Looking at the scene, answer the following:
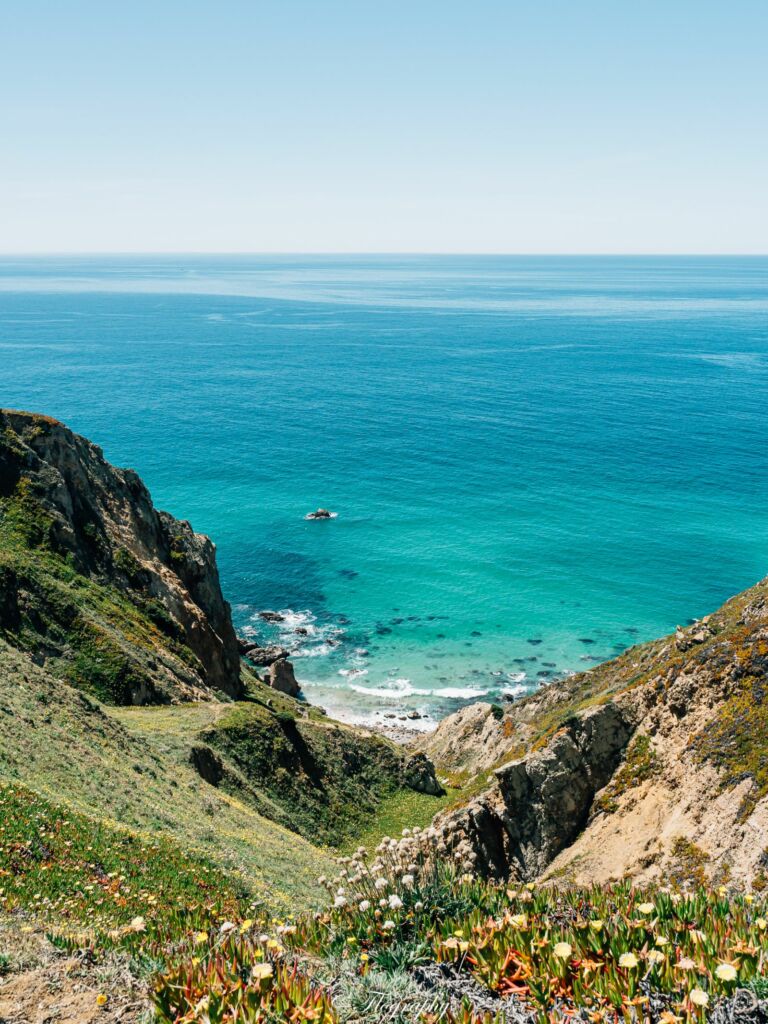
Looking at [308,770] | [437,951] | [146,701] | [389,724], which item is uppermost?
[437,951]

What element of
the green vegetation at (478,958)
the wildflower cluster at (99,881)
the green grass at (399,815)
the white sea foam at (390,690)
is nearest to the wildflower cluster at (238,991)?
the green vegetation at (478,958)

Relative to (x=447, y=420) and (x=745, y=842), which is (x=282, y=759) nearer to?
(x=745, y=842)

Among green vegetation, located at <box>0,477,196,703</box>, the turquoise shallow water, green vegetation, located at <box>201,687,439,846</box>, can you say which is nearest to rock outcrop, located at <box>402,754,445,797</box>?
green vegetation, located at <box>201,687,439,846</box>

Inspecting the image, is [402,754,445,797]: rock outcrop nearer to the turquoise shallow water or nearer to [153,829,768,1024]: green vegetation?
the turquoise shallow water

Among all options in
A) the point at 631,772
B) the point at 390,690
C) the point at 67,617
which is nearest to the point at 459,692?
the point at 390,690

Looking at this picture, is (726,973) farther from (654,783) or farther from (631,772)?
(631,772)

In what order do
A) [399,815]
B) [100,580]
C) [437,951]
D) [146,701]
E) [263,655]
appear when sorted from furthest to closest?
1. [263,655]
2. [100,580]
3. [399,815]
4. [146,701]
5. [437,951]
